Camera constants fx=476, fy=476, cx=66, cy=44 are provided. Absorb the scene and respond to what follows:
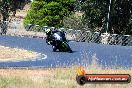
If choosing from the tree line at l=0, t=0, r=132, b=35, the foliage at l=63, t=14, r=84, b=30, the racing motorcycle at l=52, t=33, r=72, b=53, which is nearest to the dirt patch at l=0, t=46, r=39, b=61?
the racing motorcycle at l=52, t=33, r=72, b=53

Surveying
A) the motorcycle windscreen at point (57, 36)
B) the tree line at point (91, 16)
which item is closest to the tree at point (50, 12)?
the tree line at point (91, 16)

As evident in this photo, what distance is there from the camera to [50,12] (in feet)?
193

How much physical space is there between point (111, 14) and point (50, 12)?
9.78 m

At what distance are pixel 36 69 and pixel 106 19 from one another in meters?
29.7

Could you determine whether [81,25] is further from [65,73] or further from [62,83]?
[62,83]

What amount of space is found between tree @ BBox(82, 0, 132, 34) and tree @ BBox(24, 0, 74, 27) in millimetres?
5931

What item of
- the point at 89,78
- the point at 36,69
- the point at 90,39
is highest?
the point at 89,78

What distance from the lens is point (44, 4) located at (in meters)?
59.7

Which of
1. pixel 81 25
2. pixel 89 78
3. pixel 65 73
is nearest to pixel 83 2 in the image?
pixel 81 25

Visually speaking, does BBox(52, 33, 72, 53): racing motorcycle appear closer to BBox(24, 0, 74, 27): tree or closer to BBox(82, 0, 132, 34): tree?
BBox(82, 0, 132, 34): tree

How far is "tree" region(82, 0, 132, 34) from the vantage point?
171ft

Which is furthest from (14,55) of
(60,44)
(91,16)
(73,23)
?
(73,23)

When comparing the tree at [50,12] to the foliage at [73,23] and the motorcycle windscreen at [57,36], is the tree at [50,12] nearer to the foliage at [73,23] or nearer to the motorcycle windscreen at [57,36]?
the foliage at [73,23]

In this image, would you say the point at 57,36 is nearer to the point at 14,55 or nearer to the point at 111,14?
the point at 14,55
